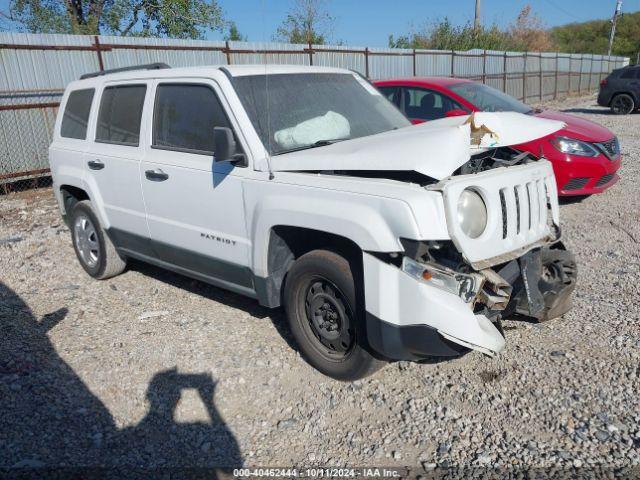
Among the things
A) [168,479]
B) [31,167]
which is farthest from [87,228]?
[31,167]

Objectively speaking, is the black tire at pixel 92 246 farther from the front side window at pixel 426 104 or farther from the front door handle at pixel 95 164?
the front side window at pixel 426 104

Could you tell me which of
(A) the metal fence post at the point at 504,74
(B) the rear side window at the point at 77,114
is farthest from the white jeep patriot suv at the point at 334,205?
(A) the metal fence post at the point at 504,74

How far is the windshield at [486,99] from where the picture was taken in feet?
24.8

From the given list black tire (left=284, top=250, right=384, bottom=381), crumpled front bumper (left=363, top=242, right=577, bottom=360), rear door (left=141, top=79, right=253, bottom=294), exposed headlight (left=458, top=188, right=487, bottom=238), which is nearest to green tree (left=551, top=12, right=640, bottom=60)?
rear door (left=141, top=79, right=253, bottom=294)

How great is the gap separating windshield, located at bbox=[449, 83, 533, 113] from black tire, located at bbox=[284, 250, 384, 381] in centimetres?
503

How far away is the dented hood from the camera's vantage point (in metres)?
2.90

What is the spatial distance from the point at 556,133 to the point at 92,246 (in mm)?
5670

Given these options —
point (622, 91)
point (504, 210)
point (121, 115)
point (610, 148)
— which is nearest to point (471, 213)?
point (504, 210)

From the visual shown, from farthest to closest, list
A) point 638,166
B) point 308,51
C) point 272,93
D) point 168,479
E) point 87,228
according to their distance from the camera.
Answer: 1. point 308,51
2. point 638,166
3. point 87,228
4. point 272,93
5. point 168,479

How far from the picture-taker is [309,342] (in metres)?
3.61

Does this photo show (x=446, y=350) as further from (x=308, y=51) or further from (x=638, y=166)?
(x=308, y=51)

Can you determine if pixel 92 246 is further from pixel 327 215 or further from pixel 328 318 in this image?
pixel 327 215

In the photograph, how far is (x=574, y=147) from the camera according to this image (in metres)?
6.85

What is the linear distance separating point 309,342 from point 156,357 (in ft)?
3.91
